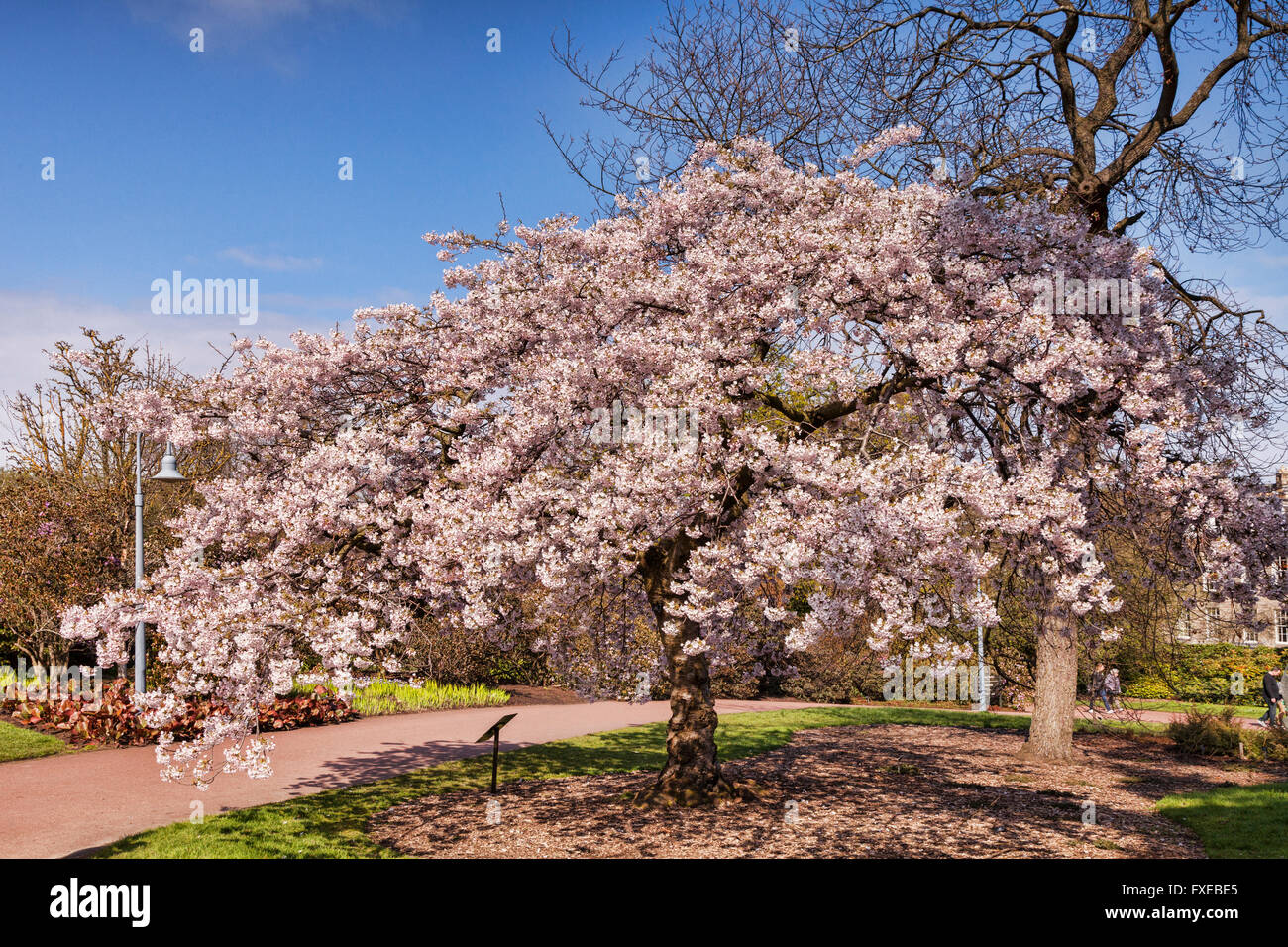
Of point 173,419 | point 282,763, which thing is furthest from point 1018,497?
point 282,763

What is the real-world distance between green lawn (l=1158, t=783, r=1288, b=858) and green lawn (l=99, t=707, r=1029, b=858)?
257 inches

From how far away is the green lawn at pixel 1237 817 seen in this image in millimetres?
9039

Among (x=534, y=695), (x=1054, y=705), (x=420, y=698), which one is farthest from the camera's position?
(x=534, y=695)

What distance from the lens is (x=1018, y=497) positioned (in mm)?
6914

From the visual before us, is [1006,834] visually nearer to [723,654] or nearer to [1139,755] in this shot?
[723,654]

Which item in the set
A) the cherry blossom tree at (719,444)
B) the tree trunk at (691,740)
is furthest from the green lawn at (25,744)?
the tree trunk at (691,740)

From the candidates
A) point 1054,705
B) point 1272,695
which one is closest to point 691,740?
point 1054,705

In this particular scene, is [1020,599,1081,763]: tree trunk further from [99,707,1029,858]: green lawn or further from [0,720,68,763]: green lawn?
[0,720,68,763]: green lawn

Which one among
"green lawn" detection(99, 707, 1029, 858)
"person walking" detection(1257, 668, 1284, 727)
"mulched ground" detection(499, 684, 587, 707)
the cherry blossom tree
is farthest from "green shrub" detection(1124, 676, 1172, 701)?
the cherry blossom tree

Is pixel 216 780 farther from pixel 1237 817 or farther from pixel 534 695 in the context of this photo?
pixel 1237 817

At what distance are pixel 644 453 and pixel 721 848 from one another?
13.5 feet

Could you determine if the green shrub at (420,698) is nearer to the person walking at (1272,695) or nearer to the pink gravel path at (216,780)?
the pink gravel path at (216,780)

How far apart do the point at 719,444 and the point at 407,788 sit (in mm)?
7357

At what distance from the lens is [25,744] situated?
1477 cm
